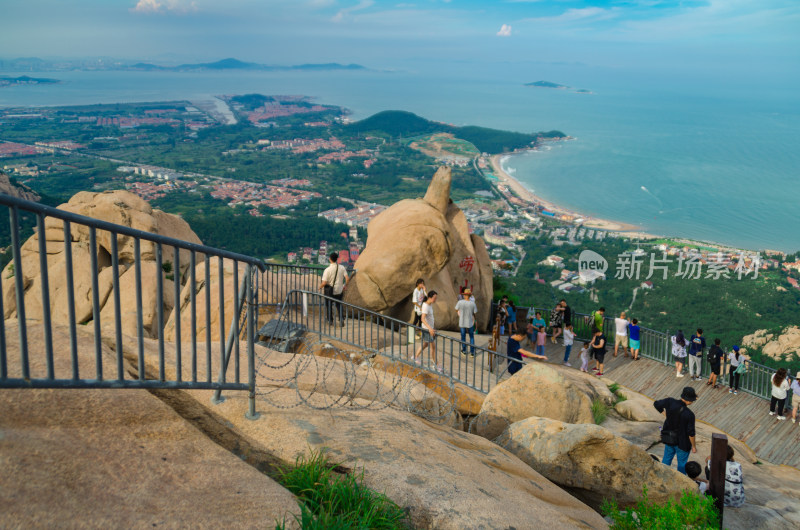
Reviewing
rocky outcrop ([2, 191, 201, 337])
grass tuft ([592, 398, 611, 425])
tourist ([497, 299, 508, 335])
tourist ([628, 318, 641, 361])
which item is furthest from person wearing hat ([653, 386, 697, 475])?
rocky outcrop ([2, 191, 201, 337])

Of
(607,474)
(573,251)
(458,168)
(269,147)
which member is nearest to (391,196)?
(458,168)

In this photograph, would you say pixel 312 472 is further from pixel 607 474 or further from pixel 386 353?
pixel 386 353

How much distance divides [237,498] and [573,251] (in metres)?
Answer: 64.4

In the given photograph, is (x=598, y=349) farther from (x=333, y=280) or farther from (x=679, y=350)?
(x=333, y=280)

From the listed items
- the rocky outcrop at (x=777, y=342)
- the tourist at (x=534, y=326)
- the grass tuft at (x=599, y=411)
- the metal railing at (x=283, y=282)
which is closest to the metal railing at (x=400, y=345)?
the metal railing at (x=283, y=282)

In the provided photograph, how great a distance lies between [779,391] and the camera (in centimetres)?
1312

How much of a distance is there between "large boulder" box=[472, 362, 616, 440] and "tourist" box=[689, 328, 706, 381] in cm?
677

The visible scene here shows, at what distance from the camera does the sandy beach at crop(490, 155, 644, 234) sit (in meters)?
81.1

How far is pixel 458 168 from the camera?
12269cm

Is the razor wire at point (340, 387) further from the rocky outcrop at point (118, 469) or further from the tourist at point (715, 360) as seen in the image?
the tourist at point (715, 360)

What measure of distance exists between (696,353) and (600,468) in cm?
935

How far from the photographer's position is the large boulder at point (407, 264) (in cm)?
1588

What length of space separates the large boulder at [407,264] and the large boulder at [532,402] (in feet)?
22.1

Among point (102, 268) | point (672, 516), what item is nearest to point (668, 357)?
point (672, 516)
